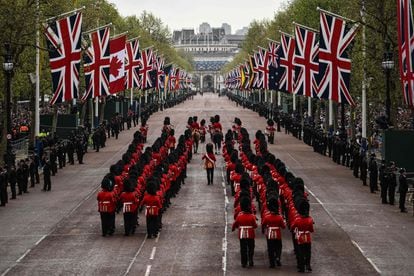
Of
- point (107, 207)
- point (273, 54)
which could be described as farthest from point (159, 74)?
point (107, 207)

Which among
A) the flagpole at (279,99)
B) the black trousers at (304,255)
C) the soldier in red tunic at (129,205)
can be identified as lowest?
the black trousers at (304,255)

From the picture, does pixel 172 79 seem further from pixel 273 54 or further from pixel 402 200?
pixel 402 200

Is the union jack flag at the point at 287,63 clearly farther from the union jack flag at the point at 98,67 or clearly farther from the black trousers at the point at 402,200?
the black trousers at the point at 402,200

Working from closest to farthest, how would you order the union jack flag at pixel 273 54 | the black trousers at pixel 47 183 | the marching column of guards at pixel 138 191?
Answer: the marching column of guards at pixel 138 191 → the black trousers at pixel 47 183 → the union jack flag at pixel 273 54

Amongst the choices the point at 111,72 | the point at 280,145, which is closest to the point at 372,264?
the point at 111,72

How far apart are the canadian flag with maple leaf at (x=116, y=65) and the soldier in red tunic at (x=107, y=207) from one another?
2751cm

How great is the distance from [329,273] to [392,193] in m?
12.1

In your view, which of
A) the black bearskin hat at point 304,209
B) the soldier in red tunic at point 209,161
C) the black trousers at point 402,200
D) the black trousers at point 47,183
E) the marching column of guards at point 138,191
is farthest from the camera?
the soldier in red tunic at point 209,161

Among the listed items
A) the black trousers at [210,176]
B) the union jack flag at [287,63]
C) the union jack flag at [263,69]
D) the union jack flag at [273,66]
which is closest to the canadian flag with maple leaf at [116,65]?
the union jack flag at [287,63]

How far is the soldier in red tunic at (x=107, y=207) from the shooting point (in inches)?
989

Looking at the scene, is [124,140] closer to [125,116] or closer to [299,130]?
[299,130]

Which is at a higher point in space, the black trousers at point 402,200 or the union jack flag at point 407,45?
the union jack flag at point 407,45

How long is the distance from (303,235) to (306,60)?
31.4 meters

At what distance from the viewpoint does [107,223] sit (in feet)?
83.4
